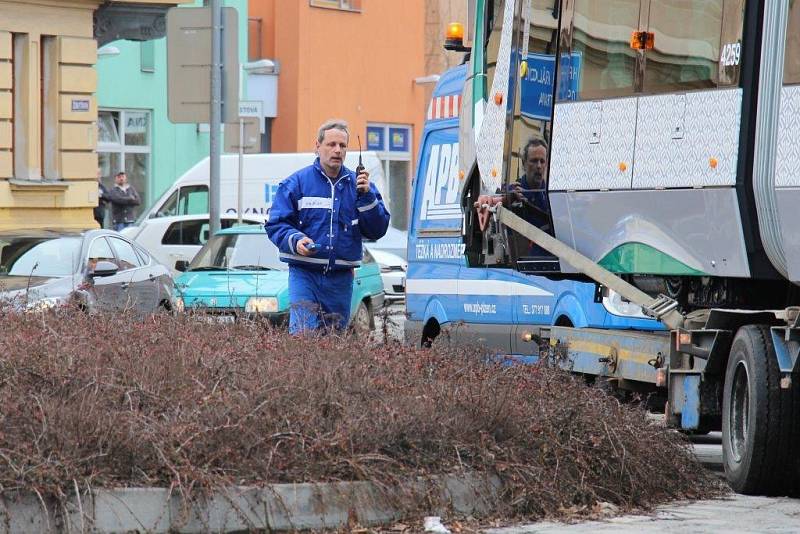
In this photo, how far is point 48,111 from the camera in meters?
28.7

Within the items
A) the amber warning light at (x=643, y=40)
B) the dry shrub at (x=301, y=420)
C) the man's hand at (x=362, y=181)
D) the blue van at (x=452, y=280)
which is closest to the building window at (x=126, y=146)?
the blue van at (x=452, y=280)

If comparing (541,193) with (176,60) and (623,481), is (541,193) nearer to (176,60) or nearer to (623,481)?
(623,481)

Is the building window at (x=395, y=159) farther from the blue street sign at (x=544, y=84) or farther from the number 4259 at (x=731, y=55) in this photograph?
the number 4259 at (x=731, y=55)

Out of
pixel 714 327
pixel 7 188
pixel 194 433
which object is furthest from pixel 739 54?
pixel 7 188

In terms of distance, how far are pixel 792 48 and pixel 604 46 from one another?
197 centimetres

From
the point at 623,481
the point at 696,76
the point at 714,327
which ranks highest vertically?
the point at 696,76

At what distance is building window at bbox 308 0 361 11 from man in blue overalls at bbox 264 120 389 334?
34834 millimetres

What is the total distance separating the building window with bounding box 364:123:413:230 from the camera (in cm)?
4947

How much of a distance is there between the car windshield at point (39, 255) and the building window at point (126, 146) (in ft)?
79.4

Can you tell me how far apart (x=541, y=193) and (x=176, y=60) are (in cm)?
1186

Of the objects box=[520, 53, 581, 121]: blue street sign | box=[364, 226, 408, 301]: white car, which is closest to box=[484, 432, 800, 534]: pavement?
box=[520, 53, 581, 121]: blue street sign

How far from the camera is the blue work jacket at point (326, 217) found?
11.8 metres

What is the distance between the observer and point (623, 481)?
8.70m

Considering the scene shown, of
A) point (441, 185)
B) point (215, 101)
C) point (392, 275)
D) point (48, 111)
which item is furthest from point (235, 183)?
point (441, 185)
